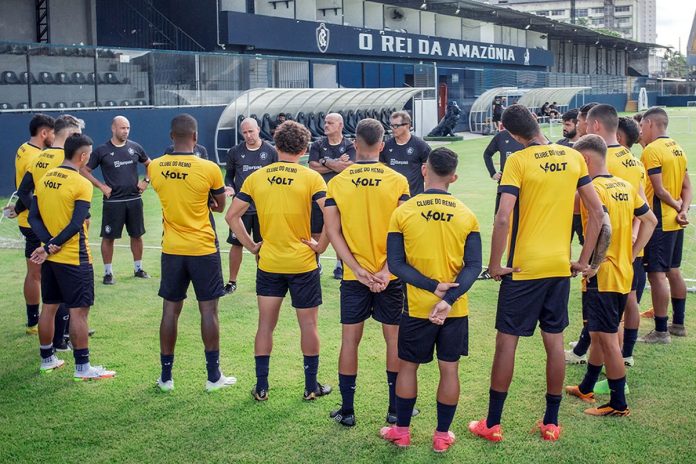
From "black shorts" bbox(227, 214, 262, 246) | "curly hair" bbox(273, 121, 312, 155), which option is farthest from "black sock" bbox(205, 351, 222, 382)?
"black shorts" bbox(227, 214, 262, 246)

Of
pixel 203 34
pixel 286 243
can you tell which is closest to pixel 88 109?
pixel 203 34

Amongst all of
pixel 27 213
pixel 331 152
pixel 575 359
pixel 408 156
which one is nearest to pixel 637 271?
pixel 575 359

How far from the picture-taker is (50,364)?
669 cm

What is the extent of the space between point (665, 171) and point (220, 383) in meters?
4.36

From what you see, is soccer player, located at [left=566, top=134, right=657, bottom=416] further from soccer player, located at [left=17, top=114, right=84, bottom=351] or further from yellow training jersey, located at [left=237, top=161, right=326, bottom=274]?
soccer player, located at [left=17, top=114, right=84, bottom=351]

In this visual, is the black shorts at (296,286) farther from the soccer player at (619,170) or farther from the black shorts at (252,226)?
the black shorts at (252,226)

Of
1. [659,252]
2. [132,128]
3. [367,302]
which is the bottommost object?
[367,302]

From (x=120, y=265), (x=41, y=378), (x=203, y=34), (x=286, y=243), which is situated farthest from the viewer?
(x=203, y=34)

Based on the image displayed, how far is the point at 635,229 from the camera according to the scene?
5.89m

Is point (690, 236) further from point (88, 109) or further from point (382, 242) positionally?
point (88, 109)

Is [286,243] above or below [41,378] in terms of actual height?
above

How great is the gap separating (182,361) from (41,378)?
115cm

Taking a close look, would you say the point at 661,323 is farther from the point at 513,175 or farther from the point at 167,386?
the point at 167,386

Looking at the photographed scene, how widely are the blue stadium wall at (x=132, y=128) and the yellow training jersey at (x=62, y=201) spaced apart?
12504 millimetres
